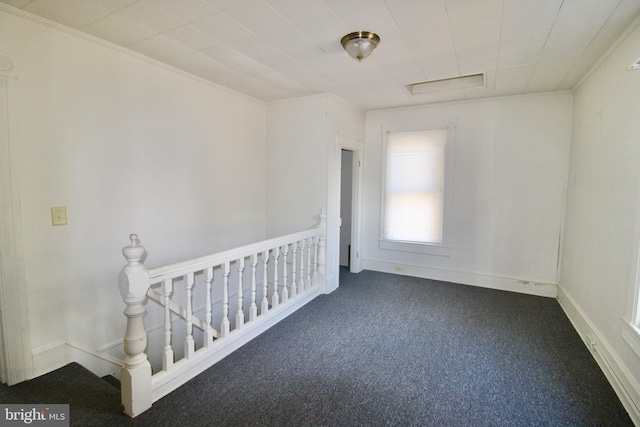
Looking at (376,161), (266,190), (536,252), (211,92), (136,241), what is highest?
(211,92)

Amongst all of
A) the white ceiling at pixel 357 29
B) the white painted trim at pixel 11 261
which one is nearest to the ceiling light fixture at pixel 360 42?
the white ceiling at pixel 357 29

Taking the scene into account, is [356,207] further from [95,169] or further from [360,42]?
[95,169]

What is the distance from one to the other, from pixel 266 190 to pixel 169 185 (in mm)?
1461

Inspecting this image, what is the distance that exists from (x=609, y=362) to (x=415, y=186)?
9.29 feet

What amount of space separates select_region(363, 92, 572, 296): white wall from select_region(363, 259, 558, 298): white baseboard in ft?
0.04

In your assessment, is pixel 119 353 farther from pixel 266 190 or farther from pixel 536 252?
pixel 536 252

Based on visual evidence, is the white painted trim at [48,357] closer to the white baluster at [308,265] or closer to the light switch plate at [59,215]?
the light switch plate at [59,215]

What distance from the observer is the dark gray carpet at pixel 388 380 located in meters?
1.90

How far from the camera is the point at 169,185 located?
3037 mm

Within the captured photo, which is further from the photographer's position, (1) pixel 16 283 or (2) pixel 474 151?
(2) pixel 474 151

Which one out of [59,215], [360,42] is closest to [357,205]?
[360,42]

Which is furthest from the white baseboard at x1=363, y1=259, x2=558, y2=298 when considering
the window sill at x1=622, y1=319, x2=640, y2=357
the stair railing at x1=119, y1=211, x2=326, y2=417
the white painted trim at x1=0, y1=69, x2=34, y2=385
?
the white painted trim at x1=0, y1=69, x2=34, y2=385

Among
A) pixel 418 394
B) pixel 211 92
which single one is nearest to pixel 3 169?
pixel 211 92

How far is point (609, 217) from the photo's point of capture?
2.44 m
